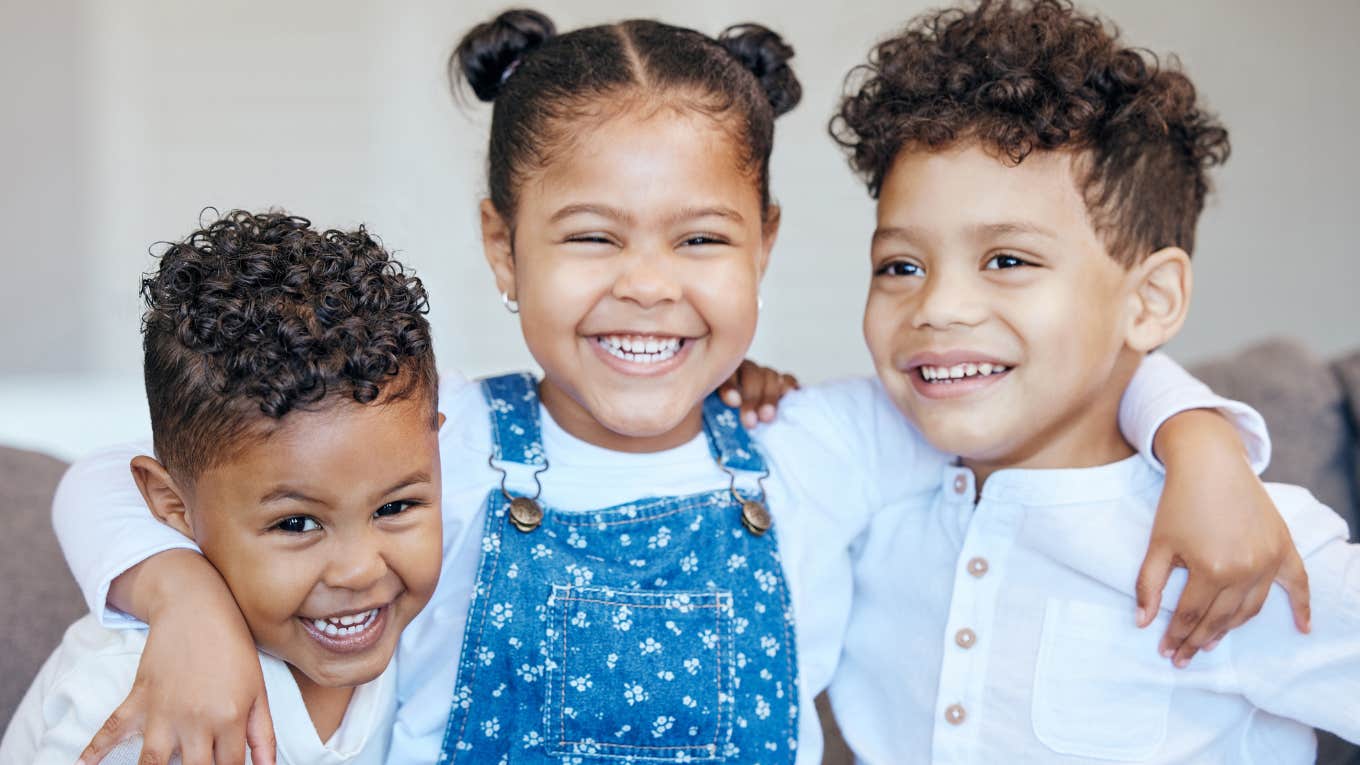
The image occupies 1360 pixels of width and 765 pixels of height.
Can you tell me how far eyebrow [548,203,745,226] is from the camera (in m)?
1.51

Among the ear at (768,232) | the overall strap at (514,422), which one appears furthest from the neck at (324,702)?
the ear at (768,232)

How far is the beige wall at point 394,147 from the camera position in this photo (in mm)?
3445

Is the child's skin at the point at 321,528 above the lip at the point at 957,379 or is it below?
below

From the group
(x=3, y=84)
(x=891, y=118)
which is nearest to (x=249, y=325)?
(x=891, y=118)

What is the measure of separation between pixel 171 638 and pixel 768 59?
1040 mm

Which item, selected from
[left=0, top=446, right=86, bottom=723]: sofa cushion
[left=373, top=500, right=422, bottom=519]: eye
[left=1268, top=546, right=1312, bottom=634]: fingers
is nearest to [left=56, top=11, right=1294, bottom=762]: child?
[left=1268, top=546, right=1312, bottom=634]: fingers

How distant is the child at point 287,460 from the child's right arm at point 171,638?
0.06 ft

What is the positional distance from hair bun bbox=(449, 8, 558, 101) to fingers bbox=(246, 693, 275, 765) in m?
0.89

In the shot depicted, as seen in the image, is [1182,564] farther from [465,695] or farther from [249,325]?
[249,325]

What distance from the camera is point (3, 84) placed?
3416 millimetres

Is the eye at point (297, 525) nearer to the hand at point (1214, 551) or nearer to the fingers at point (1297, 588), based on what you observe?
the hand at point (1214, 551)

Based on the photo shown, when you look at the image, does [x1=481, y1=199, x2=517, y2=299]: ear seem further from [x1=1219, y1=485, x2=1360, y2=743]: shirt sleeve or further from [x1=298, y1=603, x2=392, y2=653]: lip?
[x1=1219, y1=485, x2=1360, y2=743]: shirt sleeve

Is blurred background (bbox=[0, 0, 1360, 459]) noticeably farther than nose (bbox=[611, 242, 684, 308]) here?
Yes

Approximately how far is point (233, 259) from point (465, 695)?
56cm
